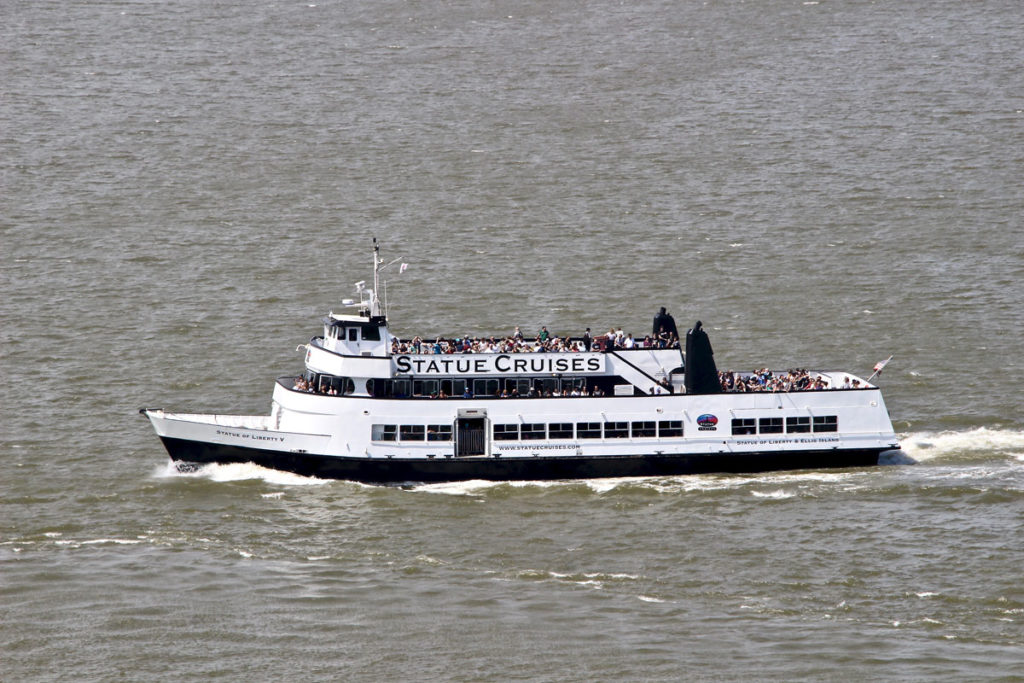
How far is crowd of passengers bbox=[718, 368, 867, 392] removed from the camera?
226 ft

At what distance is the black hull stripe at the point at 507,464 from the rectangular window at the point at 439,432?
976mm

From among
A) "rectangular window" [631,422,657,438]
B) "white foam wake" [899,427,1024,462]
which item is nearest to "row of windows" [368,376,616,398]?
"rectangular window" [631,422,657,438]

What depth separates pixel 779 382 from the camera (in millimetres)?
69438

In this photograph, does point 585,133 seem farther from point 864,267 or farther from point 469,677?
point 469,677

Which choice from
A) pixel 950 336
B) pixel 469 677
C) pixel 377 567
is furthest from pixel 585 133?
pixel 469 677

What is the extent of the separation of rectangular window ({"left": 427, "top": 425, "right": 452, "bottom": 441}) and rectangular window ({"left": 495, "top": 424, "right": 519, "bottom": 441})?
213cm

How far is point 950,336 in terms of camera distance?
8531cm

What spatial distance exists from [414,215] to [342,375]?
4270 centimetres

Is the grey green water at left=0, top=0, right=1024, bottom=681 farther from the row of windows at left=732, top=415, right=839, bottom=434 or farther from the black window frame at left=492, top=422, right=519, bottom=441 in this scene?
the black window frame at left=492, top=422, right=519, bottom=441

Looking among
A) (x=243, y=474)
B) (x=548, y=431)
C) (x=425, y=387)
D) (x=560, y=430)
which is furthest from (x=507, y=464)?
(x=243, y=474)

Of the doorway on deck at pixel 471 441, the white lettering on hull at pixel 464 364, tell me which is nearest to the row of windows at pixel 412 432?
the doorway on deck at pixel 471 441

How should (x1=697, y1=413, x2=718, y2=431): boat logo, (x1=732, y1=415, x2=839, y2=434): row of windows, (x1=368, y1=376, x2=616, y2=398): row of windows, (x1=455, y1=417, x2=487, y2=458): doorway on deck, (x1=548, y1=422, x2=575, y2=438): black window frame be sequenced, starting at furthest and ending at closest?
1. (x1=368, y1=376, x2=616, y2=398): row of windows
2. (x1=732, y1=415, x2=839, y2=434): row of windows
3. (x1=697, y1=413, x2=718, y2=431): boat logo
4. (x1=548, y1=422, x2=575, y2=438): black window frame
5. (x1=455, y1=417, x2=487, y2=458): doorway on deck

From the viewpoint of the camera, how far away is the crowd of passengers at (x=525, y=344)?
68.8 meters

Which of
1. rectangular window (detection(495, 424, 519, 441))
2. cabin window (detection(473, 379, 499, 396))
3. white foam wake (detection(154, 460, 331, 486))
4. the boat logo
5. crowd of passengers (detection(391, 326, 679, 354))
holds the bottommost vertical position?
white foam wake (detection(154, 460, 331, 486))
